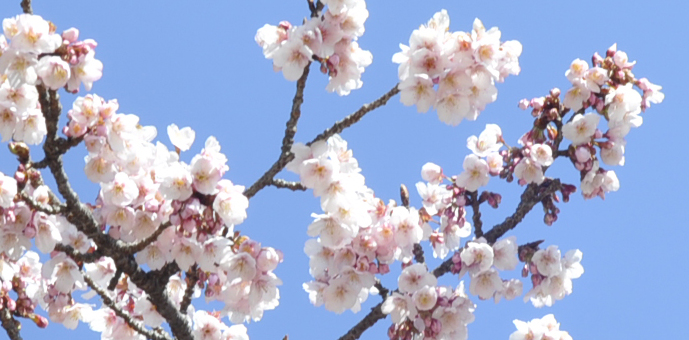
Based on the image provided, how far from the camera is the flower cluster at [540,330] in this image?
4.66m

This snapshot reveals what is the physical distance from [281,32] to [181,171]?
818 mm

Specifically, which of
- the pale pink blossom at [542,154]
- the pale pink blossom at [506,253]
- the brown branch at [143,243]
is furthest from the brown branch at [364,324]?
the brown branch at [143,243]

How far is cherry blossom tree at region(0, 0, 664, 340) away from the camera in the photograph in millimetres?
3561

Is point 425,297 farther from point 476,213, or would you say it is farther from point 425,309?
point 476,213

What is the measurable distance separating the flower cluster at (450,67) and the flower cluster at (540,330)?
1.44 meters

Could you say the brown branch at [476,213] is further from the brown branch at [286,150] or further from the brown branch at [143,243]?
the brown branch at [143,243]

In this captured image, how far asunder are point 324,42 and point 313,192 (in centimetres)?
70

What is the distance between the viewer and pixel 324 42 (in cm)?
373

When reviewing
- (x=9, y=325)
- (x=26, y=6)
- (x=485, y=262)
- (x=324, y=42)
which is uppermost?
(x=26, y=6)

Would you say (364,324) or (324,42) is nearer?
(324,42)

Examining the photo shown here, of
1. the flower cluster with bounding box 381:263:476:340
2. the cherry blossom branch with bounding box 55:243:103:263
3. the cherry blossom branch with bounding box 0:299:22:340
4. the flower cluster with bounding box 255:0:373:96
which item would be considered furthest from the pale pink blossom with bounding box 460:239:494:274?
the cherry blossom branch with bounding box 0:299:22:340

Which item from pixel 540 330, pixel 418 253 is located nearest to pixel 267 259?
pixel 418 253

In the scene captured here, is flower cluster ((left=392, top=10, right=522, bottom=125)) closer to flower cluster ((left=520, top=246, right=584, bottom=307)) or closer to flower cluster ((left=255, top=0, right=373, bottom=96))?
flower cluster ((left=255, top=0, right=373, bottom=96))

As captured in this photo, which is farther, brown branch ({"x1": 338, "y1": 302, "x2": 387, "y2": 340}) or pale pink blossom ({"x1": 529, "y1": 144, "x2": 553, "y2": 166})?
brown branch ({"x1": 338, "y1": 302, "x2": 387, "y2": 340})
